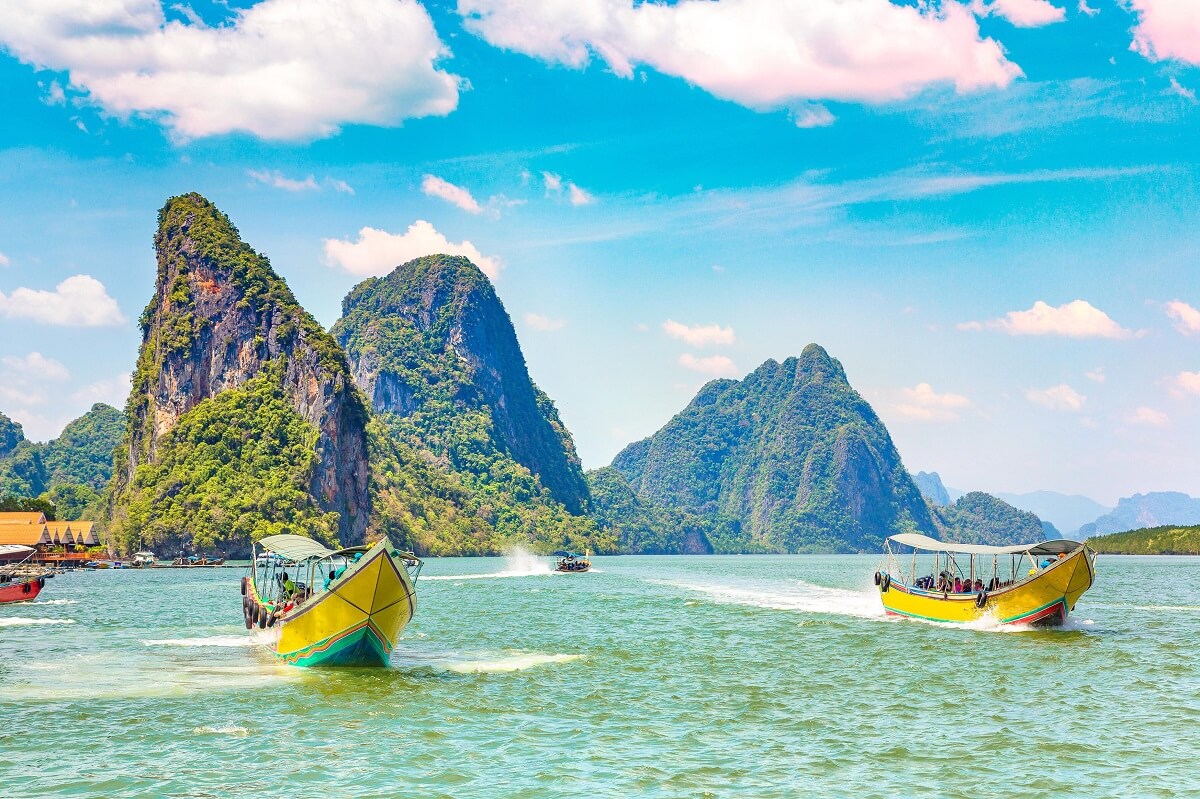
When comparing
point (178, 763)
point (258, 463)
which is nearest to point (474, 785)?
point (178, 763)

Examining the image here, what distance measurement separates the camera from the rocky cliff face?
14750 centimetres

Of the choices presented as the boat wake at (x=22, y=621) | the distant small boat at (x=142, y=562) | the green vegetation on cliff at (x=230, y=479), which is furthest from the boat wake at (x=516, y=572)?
the boat wake at (x=22, y=621)

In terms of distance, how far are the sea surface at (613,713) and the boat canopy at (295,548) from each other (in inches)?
115

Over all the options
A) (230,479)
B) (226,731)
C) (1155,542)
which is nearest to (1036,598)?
(226,731)

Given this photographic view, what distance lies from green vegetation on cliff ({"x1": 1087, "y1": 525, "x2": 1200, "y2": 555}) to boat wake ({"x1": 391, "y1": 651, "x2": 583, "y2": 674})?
136 m

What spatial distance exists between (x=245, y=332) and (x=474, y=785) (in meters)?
147

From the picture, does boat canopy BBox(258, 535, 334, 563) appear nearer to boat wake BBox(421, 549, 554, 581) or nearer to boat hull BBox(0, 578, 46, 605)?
boat hull BBox(0, 578, 46, 605)

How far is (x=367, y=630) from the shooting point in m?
26.7

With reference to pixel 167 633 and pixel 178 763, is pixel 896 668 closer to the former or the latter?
pixel 178 763

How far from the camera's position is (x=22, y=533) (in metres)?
99.8

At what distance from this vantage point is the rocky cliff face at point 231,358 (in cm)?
14750

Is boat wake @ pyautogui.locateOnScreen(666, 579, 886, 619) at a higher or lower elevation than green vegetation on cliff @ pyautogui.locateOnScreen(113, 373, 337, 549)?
lower

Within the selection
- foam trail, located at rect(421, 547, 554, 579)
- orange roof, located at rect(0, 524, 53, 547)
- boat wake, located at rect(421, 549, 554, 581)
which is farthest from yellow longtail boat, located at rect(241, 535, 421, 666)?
orange roof, located at rect(0, 524, 53, 547)

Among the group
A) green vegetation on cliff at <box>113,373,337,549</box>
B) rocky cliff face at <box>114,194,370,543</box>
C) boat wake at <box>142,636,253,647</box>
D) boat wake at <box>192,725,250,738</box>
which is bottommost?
boat wake at <box>142,636,253,647</box>
